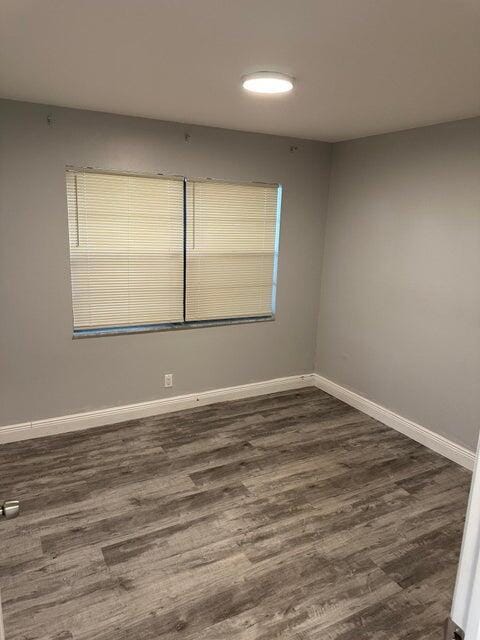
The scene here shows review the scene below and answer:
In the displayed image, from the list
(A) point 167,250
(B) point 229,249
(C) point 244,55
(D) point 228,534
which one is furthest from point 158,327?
(C) point 244,55

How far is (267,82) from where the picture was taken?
6.76 ft

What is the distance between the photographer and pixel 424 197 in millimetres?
3252

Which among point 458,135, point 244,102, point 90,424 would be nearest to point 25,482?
point 90,424

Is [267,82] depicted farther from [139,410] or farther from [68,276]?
[139,410]

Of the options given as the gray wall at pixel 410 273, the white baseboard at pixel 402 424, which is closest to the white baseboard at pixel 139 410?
the white baseboard at pixel 402 424

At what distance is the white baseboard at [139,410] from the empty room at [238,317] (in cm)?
2

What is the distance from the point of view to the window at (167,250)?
128 inches

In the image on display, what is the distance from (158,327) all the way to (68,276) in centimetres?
82

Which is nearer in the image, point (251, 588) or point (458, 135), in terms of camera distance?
point (251, 588)

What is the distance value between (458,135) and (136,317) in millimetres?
2653

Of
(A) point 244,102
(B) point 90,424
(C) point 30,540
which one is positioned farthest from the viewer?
(B) point 90,424

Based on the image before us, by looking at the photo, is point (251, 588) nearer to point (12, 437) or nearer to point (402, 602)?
point (402, 602)

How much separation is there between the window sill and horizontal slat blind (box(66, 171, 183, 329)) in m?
0.04

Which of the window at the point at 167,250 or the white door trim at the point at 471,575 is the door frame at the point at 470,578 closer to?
the white door trim at the point at 471,575
